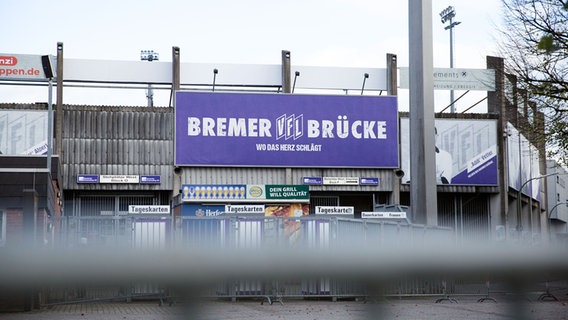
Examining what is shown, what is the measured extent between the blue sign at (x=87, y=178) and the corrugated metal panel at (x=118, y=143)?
24cm

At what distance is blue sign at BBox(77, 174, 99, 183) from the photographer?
145 ft

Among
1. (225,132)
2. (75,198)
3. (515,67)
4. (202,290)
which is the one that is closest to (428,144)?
(515,67)

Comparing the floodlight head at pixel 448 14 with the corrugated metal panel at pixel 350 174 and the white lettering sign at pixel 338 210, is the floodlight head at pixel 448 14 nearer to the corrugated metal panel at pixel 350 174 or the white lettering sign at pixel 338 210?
the corrugated metal panel at pixel 350 174

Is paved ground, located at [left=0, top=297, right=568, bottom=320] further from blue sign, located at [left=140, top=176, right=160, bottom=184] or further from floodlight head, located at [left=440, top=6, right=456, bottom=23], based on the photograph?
floodlight head, located at [left=440, top=6, right=456, bottom=23]

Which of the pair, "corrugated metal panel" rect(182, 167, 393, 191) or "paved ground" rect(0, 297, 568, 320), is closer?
"paved ground" rect(0, 297, 568, 320)

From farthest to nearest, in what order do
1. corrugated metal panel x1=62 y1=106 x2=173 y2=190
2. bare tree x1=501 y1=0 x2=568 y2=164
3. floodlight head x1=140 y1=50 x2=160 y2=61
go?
floodlight head x1=140 y1=50 x2=160 y2=61, corrugated metal panel x1=62 y1=106 x2=173 y2=190, bare tree x1=501 y1=0 x2=568 y2=164

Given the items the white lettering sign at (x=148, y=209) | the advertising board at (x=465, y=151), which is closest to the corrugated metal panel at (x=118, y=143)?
the advertising board at (x=465, y=151)

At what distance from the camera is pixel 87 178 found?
44281mm

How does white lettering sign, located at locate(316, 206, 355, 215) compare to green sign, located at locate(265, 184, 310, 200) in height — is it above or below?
below

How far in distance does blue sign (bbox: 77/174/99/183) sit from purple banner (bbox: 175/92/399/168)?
4.36 meters

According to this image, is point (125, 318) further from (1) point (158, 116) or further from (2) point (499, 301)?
(1) point (158, 116)

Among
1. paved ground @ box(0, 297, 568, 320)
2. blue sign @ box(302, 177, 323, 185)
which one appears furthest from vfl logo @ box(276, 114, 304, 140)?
paved ground @ box(0, 297, 568, 320)

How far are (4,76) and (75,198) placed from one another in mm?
7626

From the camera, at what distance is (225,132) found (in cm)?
4553
